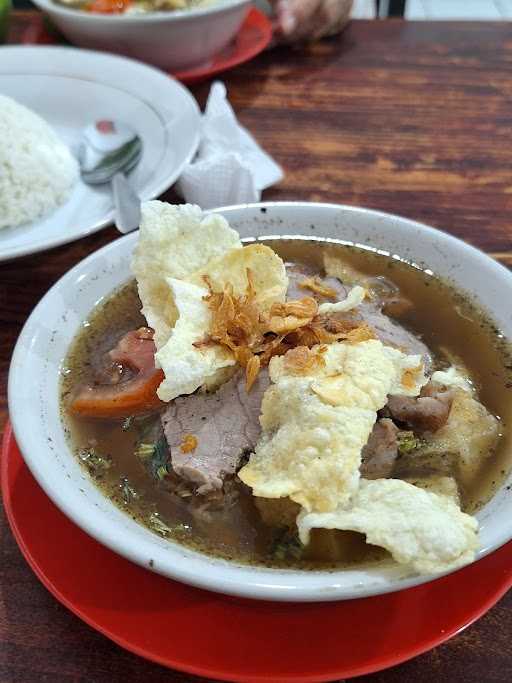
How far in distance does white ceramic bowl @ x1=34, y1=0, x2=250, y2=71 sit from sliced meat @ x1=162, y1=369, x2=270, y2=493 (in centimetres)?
150

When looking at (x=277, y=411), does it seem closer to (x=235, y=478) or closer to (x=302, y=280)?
(x=235, y=478)

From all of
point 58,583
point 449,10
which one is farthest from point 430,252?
point 449,10

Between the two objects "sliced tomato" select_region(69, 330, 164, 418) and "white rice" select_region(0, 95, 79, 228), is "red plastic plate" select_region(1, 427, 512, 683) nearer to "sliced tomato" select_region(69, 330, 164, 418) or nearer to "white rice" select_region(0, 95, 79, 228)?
"sliced tomato" select_region(69, 330, 164, 418)

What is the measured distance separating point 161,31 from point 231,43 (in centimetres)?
37

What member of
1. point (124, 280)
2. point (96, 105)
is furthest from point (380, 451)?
point (96, 105)

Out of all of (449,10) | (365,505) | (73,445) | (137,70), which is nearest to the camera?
(365,505)

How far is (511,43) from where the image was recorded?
261 cm

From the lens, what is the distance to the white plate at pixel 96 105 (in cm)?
183

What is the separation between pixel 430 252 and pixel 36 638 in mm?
1010

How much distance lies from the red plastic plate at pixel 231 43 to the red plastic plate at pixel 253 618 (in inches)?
70.7

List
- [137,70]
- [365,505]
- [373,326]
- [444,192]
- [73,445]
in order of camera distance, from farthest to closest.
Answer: [137,70] < [444,192] < [373,326] < [73,445] < [365,505]

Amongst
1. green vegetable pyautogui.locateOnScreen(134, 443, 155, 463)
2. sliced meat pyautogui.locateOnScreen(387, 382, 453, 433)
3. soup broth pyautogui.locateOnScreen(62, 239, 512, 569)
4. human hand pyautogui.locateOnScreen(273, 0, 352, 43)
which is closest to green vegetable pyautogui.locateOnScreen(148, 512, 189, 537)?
soup broth pyautogui.locateOnScreen(62, 239, 512, 569)

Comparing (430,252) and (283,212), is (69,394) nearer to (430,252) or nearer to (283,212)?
(283,212)

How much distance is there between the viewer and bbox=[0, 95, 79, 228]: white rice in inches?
68.8
